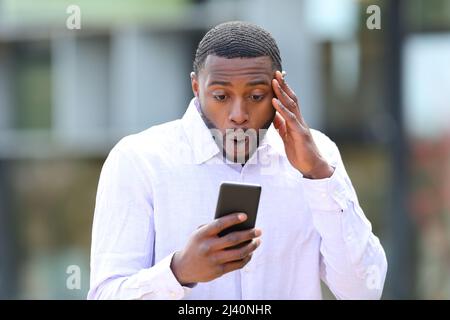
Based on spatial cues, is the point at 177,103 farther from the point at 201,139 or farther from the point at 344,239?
the point at 344,239

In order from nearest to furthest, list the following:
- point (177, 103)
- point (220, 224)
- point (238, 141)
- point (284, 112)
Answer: point (220, 224)
point (284, 112)
point (238, 141)
point (177, 103)

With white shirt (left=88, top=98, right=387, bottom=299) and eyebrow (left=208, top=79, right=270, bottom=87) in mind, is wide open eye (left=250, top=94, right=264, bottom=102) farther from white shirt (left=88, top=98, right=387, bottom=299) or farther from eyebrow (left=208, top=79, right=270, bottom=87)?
white shirt (left=88, top=98, right=387, bottom=299)

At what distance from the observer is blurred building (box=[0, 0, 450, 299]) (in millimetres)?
7922

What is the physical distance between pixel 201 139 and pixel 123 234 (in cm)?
33

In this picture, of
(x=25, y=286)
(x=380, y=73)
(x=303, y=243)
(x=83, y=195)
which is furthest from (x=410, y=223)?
(x=303, y=243)

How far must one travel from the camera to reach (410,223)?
26.0ft

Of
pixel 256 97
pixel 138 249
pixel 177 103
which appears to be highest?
pixel 256 97

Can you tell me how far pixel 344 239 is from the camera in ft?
8.09

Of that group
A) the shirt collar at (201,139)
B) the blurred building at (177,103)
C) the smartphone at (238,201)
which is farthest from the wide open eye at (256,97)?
the blurred building at (177,103)

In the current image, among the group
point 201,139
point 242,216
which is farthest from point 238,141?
point 242,216

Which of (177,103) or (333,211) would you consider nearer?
(333,211)

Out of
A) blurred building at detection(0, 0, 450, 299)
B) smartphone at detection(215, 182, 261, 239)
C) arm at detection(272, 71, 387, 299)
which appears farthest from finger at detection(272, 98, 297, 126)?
blurred building at detection(0, 0, 450, 299)

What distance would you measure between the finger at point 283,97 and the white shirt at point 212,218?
19cm
